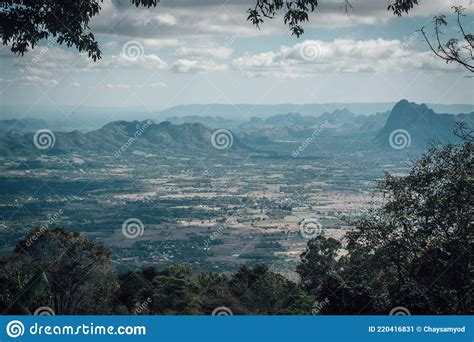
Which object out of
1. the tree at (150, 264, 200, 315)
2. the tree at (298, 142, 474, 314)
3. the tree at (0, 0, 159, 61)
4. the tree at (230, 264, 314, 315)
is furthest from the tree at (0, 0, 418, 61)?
the tree at (230, 264, 314, 315)

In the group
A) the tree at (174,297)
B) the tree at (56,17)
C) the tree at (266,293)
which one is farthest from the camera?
the tree at (266,293)

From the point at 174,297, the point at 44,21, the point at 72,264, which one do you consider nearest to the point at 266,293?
the point at 174,297

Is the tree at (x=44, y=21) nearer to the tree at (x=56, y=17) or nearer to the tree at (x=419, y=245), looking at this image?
the tree at (x=56, y=17)

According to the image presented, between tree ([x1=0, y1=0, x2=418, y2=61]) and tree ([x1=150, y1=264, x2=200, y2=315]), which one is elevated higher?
tree ([x1=0, y1=0, x2=418, y2=61])

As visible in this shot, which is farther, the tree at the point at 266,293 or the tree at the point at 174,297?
the tree at the point at 266,293

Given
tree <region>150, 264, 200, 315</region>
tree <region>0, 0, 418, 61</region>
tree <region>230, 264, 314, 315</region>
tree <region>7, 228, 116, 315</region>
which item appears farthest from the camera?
tree <region>230, 264, 314, 315</region>

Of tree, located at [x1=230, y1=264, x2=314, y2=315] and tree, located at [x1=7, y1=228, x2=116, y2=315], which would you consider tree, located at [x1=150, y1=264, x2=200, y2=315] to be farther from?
tree, located at [x1=230, y1=264, x2=314, y2=315]

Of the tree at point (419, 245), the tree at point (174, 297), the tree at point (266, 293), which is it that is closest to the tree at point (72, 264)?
the tree at point (174, 297)
